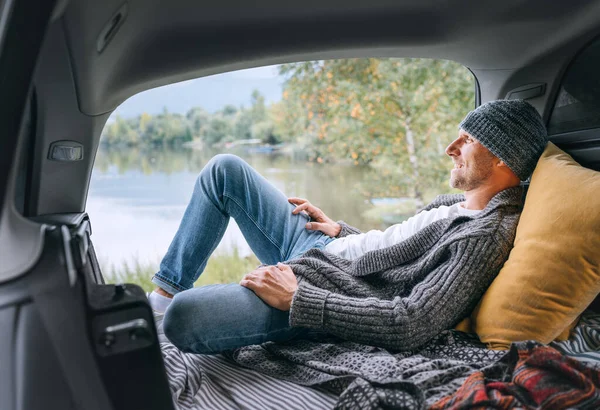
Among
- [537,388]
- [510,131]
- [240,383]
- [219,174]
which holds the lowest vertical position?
[240,383]

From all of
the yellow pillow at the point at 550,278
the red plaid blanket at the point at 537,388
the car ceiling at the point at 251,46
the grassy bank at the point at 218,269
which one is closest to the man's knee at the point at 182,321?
the car ceiling at the point at 251,46

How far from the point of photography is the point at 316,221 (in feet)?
6.64

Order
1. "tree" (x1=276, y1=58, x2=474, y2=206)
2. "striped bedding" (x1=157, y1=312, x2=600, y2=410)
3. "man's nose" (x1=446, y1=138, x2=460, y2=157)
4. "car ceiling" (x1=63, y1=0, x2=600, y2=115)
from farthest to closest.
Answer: "tree" (x1=276, y1=58, x2=474, y2=206) < "man's nose" (x1=446, y1=138, x2=460, y2=157) < "car ceiling" (x1=63, y1=0, x2=600, y2=115) < "striped bedding" (x1=157, y1=312, x2=600, y2=410)

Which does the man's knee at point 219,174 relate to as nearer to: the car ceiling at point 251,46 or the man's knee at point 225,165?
the man's knee at point 225,165

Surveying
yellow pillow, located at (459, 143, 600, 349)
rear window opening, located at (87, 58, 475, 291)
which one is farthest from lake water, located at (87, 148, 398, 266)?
yellow pillow, located at (459, 143, 600, 349)

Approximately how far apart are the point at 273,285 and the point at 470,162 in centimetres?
71

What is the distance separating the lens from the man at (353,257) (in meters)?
1.40

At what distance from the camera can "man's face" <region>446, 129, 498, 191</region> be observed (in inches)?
65.3

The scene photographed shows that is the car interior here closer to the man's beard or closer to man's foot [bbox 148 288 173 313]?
man's foot [bbox 148 288 173 313]

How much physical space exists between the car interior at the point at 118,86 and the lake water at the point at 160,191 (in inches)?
55.0

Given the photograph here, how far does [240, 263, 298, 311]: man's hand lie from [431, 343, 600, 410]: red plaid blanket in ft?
1.62

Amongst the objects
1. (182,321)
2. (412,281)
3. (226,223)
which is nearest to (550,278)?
(412,281)

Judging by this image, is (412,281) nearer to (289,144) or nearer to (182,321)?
(182,321)

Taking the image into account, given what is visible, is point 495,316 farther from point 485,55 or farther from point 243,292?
point 485,55
